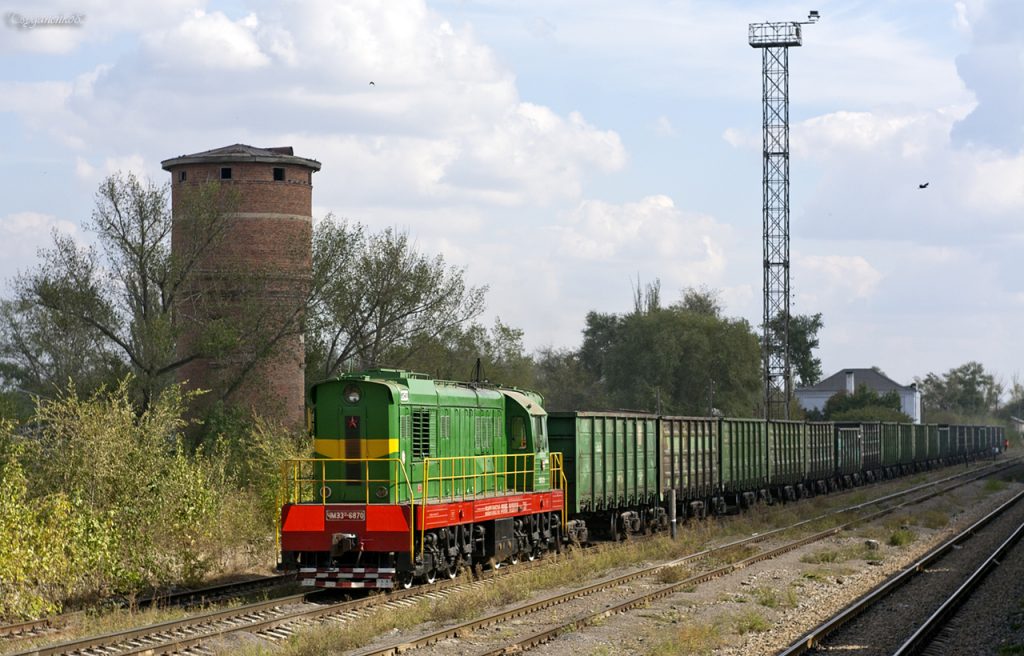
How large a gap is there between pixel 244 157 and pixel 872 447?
1288 inches

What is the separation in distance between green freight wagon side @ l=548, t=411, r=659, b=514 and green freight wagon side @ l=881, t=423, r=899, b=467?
34187 millimetres

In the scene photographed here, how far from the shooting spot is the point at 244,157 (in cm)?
4703

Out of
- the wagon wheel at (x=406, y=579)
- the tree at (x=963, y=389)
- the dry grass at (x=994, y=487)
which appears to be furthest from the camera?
the tree at (x=963, y=389)

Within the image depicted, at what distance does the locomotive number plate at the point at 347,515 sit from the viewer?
61.5 feet

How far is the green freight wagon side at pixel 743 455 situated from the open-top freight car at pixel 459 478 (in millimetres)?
1457

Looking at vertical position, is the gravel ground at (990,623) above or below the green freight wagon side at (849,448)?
below

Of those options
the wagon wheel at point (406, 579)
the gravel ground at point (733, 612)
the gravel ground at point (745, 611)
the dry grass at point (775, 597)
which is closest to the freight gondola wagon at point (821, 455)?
the gravel ground at point (733, 612)

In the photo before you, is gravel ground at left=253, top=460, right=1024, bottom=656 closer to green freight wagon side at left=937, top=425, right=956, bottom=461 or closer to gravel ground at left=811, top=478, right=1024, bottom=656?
gravel ground at left=811, top=478, right=1024, bottom=656

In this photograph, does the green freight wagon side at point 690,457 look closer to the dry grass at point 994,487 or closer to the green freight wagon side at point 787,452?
the green freight wagon side at point 787,452

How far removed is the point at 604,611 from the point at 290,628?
4.53 meters

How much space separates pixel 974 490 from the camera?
5319cm

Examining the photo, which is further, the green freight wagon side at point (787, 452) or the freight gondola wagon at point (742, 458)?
the green freight wagon side at point (787, 452)

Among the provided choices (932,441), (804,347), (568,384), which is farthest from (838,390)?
(932,441)

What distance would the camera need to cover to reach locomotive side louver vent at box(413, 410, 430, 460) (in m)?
20.1
